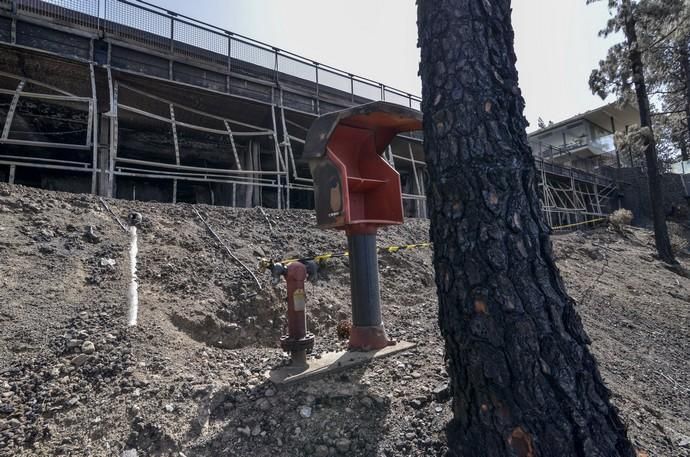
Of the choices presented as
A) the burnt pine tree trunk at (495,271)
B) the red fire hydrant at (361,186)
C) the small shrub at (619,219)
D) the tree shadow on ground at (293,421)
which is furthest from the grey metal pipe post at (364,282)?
the small shrub at (619,219)

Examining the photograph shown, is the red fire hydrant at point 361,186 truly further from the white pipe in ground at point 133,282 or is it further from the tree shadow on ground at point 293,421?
the white pipe in ground at point 133,282

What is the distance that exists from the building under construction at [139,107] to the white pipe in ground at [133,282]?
2.42 metres

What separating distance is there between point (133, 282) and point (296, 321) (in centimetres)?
206

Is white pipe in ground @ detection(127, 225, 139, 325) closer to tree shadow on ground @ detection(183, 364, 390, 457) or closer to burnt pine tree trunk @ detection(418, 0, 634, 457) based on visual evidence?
tree shadow on ground @ detection(183, 364, 390, 457)

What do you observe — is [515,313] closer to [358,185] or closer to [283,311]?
[358,185]

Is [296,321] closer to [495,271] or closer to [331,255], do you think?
[495,271]

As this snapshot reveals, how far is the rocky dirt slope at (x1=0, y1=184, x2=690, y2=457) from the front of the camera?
212 cm

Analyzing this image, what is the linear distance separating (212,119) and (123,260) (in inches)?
269

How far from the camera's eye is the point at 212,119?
10.2 metres

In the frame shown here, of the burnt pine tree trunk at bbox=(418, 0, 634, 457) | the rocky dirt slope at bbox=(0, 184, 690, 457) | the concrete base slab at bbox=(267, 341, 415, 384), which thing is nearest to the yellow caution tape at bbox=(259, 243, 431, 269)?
the rocky dirt slope at bbox=(0, 184, 690, 457)

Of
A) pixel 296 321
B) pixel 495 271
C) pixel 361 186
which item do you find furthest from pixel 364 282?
pixel 495 271

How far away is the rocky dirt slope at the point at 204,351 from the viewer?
212 centimetres

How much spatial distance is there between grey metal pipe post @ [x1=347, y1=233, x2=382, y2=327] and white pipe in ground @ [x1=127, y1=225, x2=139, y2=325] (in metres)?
1.83

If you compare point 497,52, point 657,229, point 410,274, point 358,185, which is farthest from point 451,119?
point 657,229
